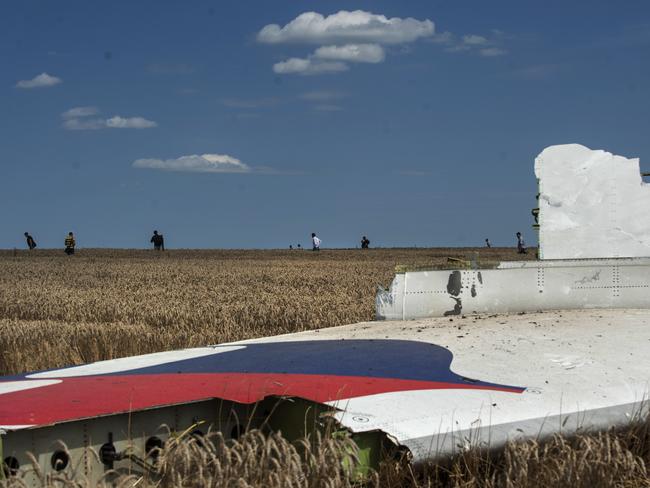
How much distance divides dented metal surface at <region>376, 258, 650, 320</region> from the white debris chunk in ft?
1.79

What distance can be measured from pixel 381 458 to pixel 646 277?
17.4ft

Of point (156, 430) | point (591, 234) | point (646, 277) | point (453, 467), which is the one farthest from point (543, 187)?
point (156, 430)

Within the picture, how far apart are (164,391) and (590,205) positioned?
615 centimetres

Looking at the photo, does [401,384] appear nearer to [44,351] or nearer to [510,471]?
[510,471]

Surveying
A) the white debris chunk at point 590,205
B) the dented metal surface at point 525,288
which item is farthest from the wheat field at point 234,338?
the white debris chunk at point 590,205

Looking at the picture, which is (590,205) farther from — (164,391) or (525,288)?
(164,391)

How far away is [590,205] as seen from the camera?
31.6 ft

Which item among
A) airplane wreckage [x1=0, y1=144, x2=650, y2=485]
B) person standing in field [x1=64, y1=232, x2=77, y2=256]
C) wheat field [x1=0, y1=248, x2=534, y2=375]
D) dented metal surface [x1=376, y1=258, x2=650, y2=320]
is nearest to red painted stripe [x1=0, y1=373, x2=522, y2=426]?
airplane wreckage [x1=0, y1=144, x2=650, y2=485]

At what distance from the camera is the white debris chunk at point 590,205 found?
955cm

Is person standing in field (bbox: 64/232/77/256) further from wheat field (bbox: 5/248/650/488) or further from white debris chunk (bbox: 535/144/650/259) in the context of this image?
white debris chunk (bbox: 535/144/650/259)

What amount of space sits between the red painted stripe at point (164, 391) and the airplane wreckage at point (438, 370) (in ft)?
0.05

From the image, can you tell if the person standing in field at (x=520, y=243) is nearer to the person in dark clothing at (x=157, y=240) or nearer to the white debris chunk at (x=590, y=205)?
the person in dark clothing at (x=157, y=240)

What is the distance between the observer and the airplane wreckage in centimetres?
471

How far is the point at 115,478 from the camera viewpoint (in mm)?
4684
